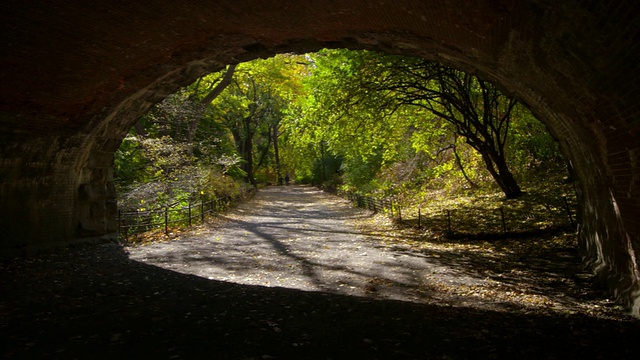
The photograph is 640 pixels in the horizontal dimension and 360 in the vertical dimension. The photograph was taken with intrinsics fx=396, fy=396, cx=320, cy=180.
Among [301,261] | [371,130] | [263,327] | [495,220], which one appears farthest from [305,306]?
[371,130]

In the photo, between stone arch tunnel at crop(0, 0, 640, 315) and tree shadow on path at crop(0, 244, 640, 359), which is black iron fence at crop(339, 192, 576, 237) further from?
tree shadow on path at crop(0, 244, 640, 359)

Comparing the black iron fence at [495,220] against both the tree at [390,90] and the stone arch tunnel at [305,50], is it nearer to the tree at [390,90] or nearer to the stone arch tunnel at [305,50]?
the tree at [390,90]

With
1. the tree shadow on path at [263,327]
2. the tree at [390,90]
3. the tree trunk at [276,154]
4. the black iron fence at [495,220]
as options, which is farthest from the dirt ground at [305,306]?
the tree trunk at [276,154]

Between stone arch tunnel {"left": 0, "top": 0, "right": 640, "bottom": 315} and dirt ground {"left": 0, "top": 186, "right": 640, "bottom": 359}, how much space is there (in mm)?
1038

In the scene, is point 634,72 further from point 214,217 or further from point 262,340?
point 214,217

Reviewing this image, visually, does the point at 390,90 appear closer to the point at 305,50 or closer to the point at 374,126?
the point at 374,126

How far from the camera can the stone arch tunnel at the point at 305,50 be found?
4246 millimetres

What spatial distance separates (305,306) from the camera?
5840 mm

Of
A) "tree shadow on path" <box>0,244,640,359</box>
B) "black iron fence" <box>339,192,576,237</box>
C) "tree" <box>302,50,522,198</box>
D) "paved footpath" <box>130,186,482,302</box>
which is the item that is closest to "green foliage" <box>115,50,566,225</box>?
"tree" <box>302,50,522,198</box>

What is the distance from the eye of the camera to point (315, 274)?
313 inches

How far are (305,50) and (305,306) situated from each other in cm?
471

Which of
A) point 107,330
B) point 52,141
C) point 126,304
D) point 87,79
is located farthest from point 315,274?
point 52,141

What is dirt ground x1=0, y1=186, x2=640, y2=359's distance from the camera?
4.25 m

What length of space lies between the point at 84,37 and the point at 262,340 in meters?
5.12
